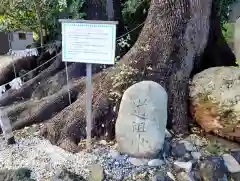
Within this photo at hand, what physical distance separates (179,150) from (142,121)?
1.74ft

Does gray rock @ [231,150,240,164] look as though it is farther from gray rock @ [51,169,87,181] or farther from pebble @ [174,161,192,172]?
gray rock @ [51,169,87,181]

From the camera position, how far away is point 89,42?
3.24m

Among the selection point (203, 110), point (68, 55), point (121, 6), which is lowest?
point (203, 110)

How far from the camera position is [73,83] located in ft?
15.3

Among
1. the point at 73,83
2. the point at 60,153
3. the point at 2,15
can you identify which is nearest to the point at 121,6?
the point at 73,83

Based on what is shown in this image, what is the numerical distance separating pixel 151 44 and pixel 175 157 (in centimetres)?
127

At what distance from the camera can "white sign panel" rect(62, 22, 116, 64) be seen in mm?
3201

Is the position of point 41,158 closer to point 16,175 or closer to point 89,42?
point 16,175

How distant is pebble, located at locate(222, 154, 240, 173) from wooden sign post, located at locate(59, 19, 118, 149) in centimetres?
149

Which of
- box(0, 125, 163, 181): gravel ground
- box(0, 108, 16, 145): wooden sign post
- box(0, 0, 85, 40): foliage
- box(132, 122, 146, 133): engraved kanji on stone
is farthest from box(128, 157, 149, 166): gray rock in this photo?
box(0, 0, 85, 40): foliage

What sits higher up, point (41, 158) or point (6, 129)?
point (6, 129)

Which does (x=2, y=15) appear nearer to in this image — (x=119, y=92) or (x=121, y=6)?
(x=121, y=6)

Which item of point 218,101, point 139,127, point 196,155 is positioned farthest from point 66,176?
point 218,101

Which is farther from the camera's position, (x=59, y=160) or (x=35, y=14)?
(x=35, y=14)
